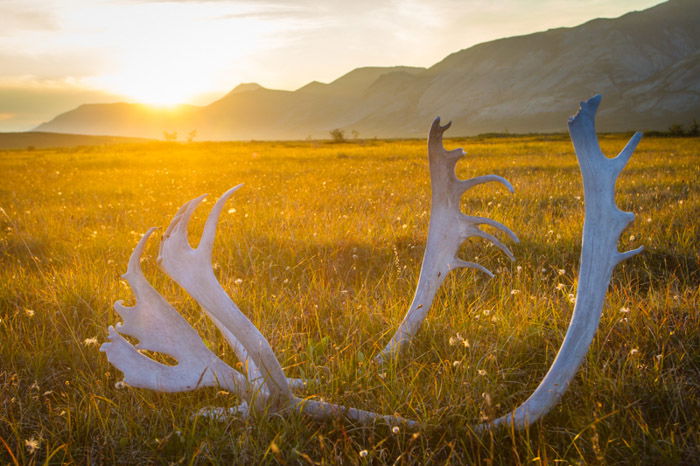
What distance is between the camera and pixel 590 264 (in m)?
2.27

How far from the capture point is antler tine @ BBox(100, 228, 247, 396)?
2283mm

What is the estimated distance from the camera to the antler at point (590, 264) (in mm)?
2217

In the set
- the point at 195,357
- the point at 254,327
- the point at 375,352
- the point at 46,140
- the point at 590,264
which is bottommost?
the point at 375,352

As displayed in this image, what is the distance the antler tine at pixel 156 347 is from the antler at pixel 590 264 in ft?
5.20

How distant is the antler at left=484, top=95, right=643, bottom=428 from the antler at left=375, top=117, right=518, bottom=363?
77 cm

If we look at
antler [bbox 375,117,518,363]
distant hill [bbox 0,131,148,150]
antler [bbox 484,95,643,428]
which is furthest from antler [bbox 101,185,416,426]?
distant hill [bbox 0,131,148,150]

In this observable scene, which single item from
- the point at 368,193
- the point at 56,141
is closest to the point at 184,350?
the point at 368,193

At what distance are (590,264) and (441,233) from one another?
108cm

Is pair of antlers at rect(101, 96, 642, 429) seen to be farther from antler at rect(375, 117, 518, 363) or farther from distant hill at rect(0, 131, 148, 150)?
distant hill at rect(0, 131, 148, 150)

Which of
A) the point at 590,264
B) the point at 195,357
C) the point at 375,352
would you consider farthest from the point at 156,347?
the point at 590,264

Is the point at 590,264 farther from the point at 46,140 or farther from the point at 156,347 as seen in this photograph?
the point at 46,140

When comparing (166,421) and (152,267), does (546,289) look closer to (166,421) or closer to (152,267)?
(166,421)

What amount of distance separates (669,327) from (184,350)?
3.28 metres

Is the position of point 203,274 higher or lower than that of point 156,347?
higher
